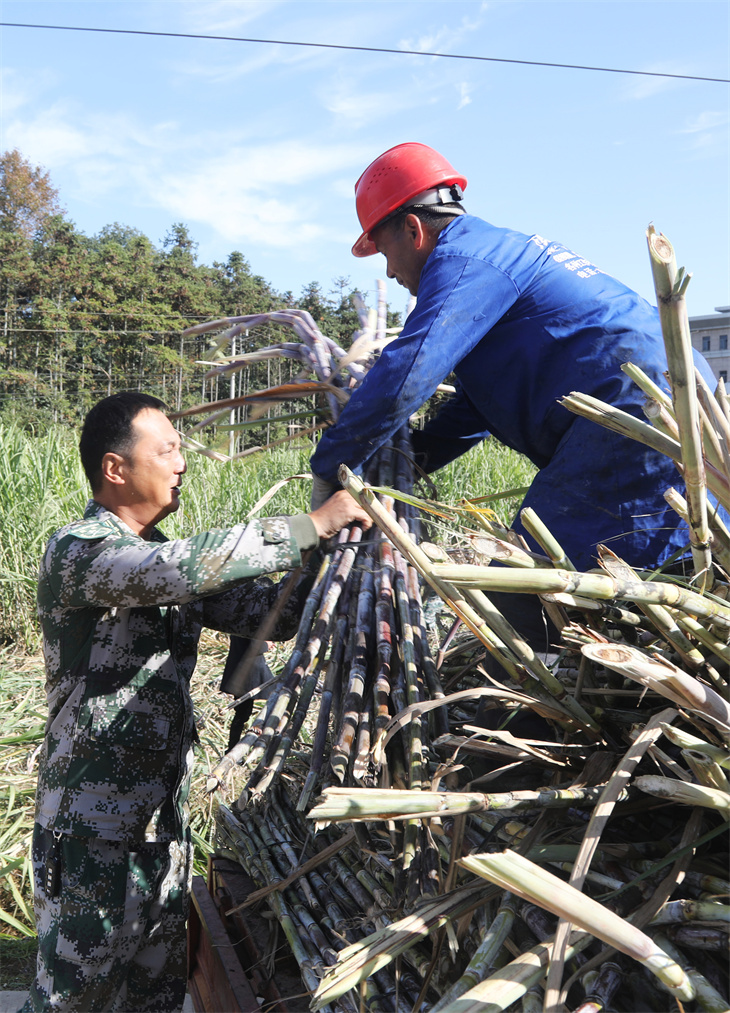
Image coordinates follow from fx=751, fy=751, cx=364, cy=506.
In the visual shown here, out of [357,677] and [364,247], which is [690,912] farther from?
[364,247]

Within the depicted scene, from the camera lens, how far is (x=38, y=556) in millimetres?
5676

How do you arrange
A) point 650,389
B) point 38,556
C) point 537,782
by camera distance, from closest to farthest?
point 650,389 → point 537,782 → point 38,556

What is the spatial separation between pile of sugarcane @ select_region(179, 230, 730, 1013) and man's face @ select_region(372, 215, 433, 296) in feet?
3.03

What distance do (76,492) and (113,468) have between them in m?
4.38

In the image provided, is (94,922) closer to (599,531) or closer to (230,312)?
(599,531)

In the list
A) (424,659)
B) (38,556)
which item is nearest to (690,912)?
(424,659)

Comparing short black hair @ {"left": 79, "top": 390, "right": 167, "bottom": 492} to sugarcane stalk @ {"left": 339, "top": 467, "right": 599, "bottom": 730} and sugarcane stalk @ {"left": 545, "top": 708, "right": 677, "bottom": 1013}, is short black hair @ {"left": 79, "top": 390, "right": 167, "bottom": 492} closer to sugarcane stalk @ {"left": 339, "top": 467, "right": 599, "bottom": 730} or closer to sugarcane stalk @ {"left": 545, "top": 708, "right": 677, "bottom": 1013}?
sugarcane stalk @ {"left": 339, "top": 467, "right": 599, "bottom": 730}

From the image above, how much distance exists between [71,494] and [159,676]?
4488mm

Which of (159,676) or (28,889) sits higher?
(159,676)

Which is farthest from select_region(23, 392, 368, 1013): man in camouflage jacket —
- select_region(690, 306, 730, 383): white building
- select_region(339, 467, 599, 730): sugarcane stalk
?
select_region(690, 306, 730, 383): white building

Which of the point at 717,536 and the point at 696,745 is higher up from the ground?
the point at 717,536

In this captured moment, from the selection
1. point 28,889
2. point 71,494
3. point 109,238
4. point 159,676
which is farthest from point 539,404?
point 109,238

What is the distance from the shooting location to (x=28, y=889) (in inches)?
137

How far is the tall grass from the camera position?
564cm
